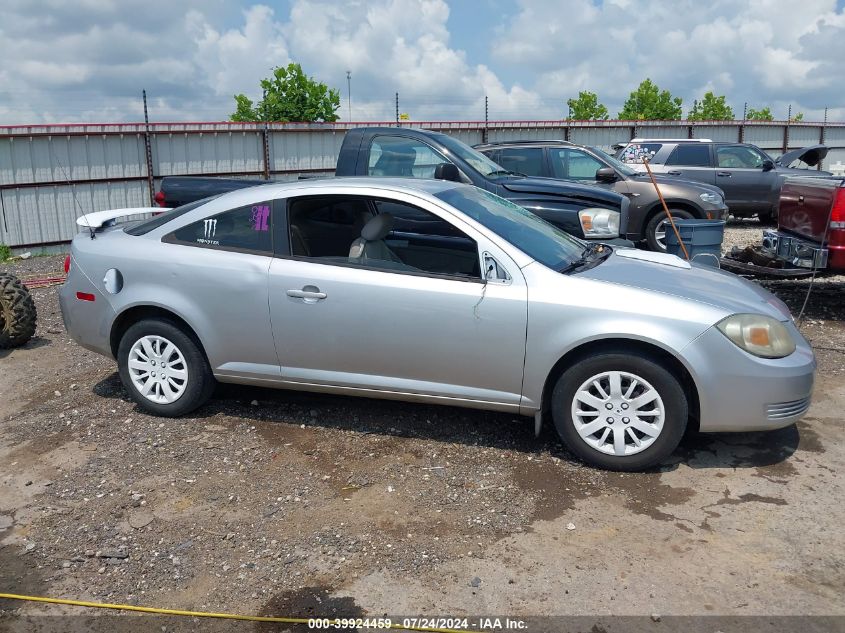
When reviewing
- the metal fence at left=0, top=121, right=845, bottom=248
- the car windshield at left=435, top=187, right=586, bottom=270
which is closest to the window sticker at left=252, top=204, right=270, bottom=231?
the car windshield at left=435, top=187, right=586, bottom=270

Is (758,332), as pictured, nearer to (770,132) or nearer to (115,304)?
(115,304)

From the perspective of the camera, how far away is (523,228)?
4.96 m

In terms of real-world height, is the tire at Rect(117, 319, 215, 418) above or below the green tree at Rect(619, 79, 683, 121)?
below

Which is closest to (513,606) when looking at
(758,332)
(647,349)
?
(647,349)

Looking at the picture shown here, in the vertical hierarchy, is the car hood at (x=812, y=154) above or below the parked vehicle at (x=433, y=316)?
above

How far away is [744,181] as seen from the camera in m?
15.1

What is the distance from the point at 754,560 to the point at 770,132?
84.8 feet

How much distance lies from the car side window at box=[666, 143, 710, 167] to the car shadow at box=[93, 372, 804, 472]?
11.3 meters

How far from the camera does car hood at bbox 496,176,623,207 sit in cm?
750

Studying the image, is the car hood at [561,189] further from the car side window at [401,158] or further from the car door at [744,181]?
the car door at [744,181]

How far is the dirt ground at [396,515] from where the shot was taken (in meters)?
3.29

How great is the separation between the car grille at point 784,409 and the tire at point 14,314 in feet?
20.3

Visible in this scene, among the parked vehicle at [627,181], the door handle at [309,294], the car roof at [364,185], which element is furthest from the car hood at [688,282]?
the parked vehicle at [627,181]

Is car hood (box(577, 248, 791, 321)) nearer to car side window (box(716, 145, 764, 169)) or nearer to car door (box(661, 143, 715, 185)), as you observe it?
car door (box(661, 143, 715, 185))
